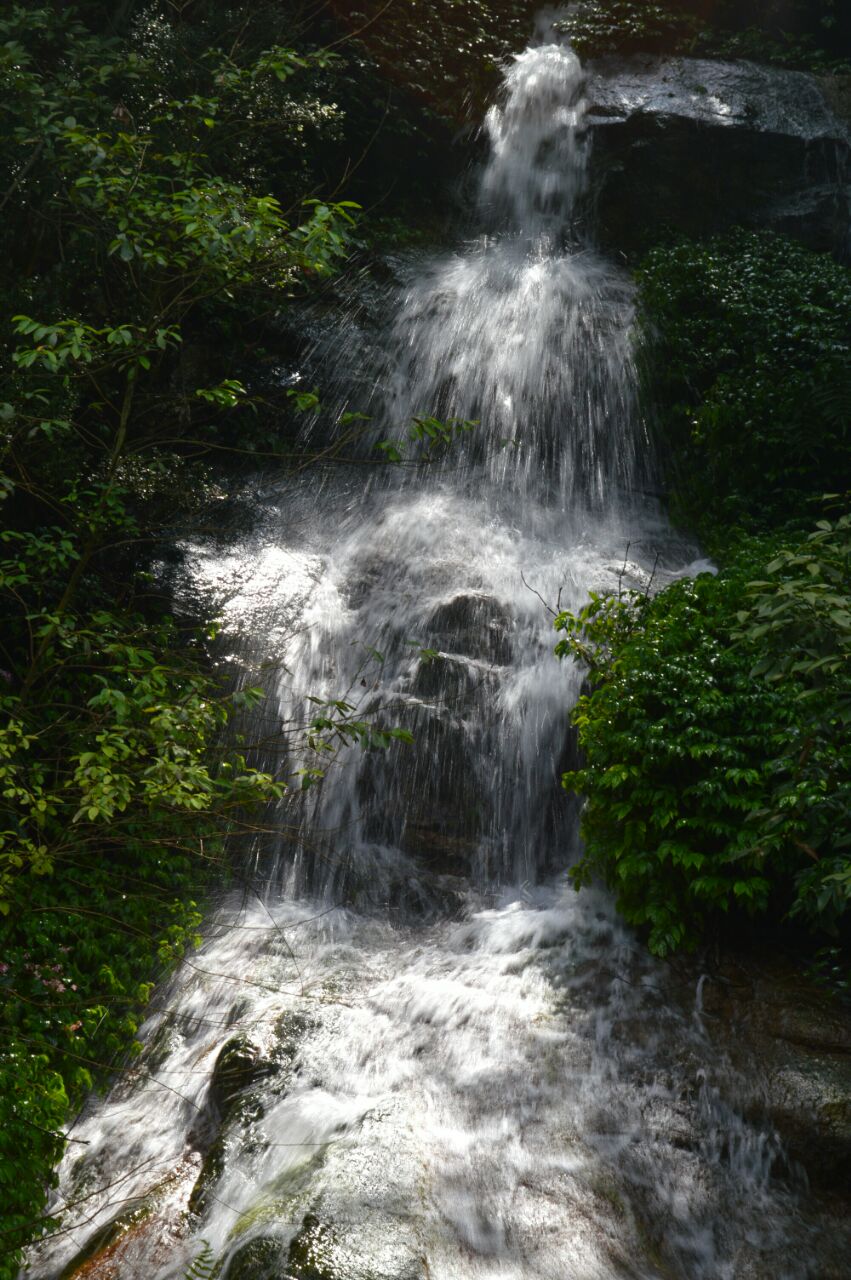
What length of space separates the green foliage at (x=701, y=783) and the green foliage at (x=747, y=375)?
3345 mm

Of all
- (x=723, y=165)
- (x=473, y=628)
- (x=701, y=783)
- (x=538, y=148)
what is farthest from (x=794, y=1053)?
(x=538, y=148)

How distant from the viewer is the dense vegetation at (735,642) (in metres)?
4.35

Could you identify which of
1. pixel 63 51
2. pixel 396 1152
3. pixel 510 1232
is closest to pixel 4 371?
pixel 63 51

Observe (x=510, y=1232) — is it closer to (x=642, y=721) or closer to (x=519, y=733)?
(x=642, y=721)

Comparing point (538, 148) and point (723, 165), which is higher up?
point (538, 148)

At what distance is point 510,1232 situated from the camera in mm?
4359

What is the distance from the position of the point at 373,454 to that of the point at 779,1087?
7928 millimetres

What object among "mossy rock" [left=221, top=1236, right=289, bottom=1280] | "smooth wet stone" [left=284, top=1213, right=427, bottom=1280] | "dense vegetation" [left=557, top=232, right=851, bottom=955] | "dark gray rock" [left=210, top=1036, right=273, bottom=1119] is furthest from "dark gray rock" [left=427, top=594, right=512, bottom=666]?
"mossy rock" [left=221, top=1236, right=289, bottom=1280]

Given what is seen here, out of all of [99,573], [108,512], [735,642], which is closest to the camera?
[735,642]

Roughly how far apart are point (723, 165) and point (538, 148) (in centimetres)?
276

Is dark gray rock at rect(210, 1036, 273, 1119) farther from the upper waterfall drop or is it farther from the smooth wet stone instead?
the upper waterfall drop

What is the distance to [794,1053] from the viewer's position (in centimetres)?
507

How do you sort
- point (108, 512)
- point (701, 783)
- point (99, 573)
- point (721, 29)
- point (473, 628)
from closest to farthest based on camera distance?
1. point (701, 783)
2. point (108, 512)
3. point (473, 628)
4. point (99, 573)
5. point (721, 29)

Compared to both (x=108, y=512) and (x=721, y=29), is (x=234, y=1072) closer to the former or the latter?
(x=108, y=512)
